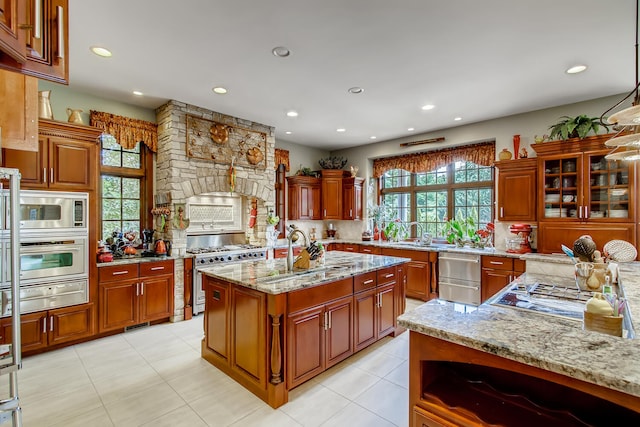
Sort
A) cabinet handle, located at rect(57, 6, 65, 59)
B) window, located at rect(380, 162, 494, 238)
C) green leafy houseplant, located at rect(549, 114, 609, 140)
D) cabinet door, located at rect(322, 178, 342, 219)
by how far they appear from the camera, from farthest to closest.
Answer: cabinet door, located at rect(322, 178, 342, 219) < window, located at rect(380, 162, 494, 238) < green leafy houseplant, located at rect(549, 114, 609, 140) < cabinet handle, located at rect(57, 6, 65, 59)

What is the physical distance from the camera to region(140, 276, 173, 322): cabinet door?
145 inches

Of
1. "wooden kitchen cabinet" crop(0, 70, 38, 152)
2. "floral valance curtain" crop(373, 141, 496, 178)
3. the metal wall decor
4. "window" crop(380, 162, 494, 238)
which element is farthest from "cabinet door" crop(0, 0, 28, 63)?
"window" crop(380, 162, 494, 238)

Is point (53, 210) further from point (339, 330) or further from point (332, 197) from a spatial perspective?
point (332, 197)

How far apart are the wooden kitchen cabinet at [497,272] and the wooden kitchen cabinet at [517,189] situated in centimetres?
63

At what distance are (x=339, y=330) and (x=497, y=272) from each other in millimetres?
2706

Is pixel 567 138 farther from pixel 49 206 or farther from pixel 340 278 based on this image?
pixel 49 206

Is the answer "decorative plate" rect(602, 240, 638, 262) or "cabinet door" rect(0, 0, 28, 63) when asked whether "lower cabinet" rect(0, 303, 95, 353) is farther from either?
"decorative plate" rect(602, 240, 638, 262)

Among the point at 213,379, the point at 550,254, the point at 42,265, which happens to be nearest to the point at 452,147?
the point at 550,254

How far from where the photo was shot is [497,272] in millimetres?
4172

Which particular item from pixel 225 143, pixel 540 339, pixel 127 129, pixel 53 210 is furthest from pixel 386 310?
pixel 127 129

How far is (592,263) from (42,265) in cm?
467

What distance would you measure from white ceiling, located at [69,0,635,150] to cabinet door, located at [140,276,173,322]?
2319mm

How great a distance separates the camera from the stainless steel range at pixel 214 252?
163 inches

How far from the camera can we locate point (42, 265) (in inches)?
120
